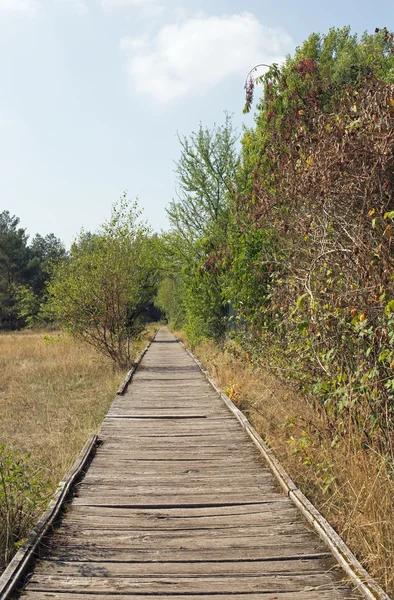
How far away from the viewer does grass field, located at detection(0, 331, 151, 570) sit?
4.04 meters

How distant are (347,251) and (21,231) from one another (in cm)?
5630

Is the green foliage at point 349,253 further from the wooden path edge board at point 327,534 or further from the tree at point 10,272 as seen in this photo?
the tree at point 10,272

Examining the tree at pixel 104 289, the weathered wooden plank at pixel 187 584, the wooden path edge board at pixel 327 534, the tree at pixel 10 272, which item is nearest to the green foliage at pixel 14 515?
the weathered wooden plank at pixel 187 584

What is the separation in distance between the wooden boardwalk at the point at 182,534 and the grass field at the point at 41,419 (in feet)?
1.18

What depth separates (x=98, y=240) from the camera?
15516 millimetres

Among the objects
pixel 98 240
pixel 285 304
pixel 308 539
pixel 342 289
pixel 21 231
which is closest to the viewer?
pixel 308 539

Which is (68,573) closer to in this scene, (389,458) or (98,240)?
(389,458)

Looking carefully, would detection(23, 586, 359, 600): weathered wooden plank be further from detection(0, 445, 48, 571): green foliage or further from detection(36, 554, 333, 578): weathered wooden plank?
detection(0, 445, 48, 571): green foliage

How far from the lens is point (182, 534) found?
156 inches

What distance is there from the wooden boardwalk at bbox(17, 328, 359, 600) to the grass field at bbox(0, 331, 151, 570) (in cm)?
36

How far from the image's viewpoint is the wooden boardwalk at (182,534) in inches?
126

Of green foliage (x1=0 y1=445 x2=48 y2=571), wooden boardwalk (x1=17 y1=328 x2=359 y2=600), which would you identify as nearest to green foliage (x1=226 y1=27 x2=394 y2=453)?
wooden boardwalk (x1=17 y1=328 x2=359 y2=600)

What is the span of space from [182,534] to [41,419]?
5.77 metres

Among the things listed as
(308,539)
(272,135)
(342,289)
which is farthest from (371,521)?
(272,135)
